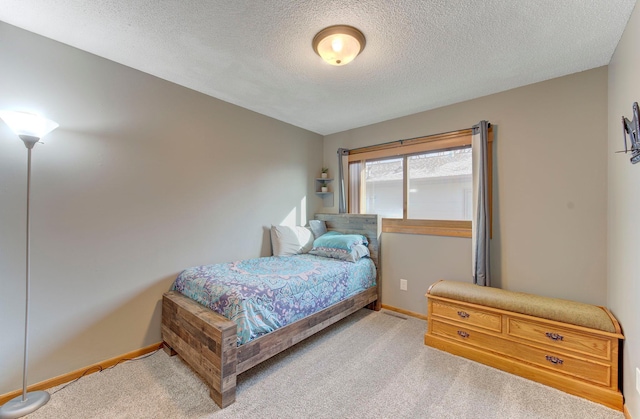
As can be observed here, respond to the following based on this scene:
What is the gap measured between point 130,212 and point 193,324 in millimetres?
1113

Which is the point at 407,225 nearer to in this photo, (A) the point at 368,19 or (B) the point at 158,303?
(A) the point at 368,19

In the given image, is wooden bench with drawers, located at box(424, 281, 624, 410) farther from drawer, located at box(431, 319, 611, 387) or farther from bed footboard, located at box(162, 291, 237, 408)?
bed footboard, located at box(162, 291, 237, 408)

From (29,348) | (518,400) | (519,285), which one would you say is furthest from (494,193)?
(29,348)

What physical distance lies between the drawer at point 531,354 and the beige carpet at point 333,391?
152 millimetres

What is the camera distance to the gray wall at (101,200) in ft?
5.82

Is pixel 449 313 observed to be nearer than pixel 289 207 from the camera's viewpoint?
Yes

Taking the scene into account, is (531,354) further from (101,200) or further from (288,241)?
(101,200)

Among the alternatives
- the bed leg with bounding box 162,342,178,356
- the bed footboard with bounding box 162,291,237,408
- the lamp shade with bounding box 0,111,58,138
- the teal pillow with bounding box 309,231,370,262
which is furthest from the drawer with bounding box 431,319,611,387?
the lamp shade with bounding box 0,111,58,138

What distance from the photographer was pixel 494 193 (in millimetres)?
2646

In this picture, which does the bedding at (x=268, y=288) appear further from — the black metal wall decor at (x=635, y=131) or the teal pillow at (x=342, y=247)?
the black metal wall decor at (x=635, y=131)

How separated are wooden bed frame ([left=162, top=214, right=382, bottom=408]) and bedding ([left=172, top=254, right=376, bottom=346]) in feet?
0.21

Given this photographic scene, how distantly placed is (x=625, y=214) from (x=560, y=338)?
37.6 inches

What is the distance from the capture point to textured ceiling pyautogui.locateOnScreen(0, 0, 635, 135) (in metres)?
1.56

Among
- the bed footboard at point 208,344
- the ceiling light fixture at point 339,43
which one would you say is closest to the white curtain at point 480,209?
the ceiling light fixture at point 339,43
